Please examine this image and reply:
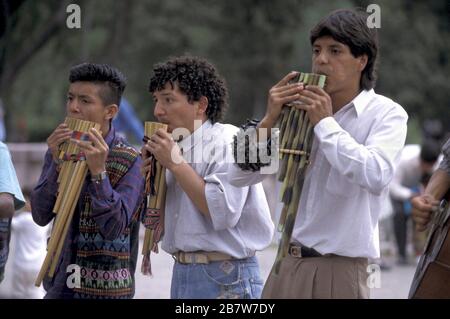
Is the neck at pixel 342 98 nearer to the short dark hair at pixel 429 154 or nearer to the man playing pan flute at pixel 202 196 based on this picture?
the man playing pan flute at pixel 202 196

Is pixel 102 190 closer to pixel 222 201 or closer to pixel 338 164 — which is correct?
pixel 222 201

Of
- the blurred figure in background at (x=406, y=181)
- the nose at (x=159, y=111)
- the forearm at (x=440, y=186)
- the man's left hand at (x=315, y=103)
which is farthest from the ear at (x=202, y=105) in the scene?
the blurred figure in background at (x=406, y=181)

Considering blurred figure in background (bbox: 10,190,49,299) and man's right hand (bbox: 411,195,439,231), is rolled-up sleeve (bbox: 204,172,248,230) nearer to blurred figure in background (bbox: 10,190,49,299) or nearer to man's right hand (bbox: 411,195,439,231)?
man's right hand (bbox: 411,195,439,231)

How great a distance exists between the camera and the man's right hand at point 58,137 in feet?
14.8

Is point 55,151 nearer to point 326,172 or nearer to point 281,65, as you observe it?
point 326,172

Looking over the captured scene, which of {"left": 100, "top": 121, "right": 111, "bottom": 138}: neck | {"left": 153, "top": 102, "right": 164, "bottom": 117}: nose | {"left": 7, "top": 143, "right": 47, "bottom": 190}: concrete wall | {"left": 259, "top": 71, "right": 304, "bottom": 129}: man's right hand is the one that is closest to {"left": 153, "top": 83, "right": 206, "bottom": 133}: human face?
{"left": 153, "top": 102, "right": 164, "bottom": 117}: nose

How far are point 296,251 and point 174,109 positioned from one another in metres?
0.95

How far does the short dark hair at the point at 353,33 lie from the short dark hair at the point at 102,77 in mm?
1172

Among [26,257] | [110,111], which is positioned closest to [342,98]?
[110,111]

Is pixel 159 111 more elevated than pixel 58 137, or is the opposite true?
pixel 159 111

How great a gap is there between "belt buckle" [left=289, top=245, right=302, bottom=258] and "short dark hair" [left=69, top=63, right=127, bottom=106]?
1328mm

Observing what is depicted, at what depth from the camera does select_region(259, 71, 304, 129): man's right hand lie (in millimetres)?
3797

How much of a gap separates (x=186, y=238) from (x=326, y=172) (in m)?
0.74

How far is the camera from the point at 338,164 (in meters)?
3.67
